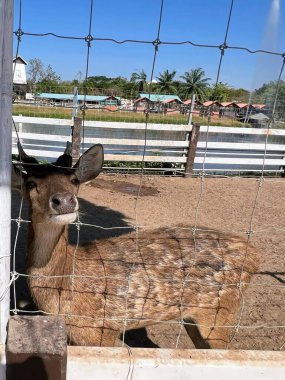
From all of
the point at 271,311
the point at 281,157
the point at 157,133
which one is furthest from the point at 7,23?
the point at 281,157

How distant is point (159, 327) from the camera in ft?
14.2

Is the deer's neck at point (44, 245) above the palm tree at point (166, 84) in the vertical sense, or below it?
below

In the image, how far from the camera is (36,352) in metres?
1.92

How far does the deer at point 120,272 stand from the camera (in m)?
3.01

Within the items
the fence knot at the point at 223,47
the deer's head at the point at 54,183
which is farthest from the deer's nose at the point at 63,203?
the fence knot at the point at 223,47

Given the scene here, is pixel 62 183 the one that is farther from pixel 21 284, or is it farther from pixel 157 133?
pixel 157 133

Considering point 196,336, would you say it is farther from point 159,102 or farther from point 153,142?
point 153,142

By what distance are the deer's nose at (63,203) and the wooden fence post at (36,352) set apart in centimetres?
80

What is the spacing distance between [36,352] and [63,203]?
3.17ft

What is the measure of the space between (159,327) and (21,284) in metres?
1.65

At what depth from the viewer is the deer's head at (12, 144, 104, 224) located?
264 centimetres

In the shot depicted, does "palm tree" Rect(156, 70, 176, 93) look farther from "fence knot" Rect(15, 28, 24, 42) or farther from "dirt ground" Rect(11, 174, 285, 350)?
"fence knot" Rect(15, 28, 24, 42)

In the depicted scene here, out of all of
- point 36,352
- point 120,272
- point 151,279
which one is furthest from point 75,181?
point 36,352

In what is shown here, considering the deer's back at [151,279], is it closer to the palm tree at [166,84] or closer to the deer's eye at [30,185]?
the deer's eye at [30,185]
